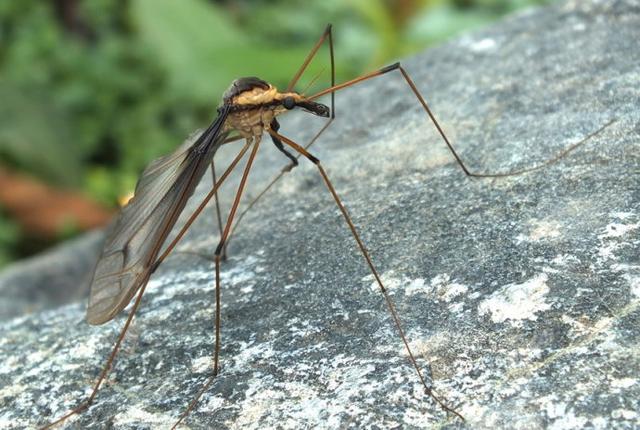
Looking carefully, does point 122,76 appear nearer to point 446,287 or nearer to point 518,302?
point 446,287

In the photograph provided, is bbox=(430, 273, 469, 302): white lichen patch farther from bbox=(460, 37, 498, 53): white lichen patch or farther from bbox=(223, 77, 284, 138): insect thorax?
bbox=(460, 37, 498, 53): white lichen patch

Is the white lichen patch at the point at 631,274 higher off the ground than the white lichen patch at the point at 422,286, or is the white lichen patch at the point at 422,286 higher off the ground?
the white lichen patch at the point at 422,286

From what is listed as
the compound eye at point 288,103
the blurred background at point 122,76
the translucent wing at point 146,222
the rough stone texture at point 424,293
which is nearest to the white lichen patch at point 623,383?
the rough stone texture at point 424,293

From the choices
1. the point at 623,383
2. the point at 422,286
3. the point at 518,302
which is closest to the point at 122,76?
the point at 422,286

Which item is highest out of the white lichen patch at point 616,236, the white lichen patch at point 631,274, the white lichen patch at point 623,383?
the white lichen patch at point 616,236

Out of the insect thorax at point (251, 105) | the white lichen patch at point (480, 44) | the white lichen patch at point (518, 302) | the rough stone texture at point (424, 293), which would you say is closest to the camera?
the rough stone texture at point (424, 293)

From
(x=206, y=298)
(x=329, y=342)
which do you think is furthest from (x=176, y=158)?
(x=329, y=342)

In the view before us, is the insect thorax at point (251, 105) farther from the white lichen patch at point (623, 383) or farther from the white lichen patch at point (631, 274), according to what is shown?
the white lichen patch at point (623, 383)
